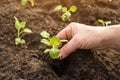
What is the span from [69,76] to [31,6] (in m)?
0.83

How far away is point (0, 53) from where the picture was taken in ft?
5.79

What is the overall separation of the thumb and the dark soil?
0.06 m

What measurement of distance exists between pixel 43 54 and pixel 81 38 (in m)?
0.27

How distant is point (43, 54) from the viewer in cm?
181

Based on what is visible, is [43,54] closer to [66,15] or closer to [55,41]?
[55,41]

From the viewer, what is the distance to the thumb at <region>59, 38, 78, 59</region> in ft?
5.65

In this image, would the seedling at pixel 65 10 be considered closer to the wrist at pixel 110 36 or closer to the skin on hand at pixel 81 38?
the skin on hand at pixel 81 38

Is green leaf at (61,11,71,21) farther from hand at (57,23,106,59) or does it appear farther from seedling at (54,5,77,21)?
hand at (57,23,106,59)

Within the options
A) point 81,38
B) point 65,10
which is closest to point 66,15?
point 65,10

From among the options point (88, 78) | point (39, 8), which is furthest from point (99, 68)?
point (39, 8)

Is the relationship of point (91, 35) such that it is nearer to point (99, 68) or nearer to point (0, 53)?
point (99, 68)

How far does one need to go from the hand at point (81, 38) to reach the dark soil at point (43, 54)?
76 millimetres

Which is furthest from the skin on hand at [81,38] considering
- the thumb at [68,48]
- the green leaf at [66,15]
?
the green leaf at [66,15]

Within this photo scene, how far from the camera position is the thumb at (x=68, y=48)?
172 centimetres
